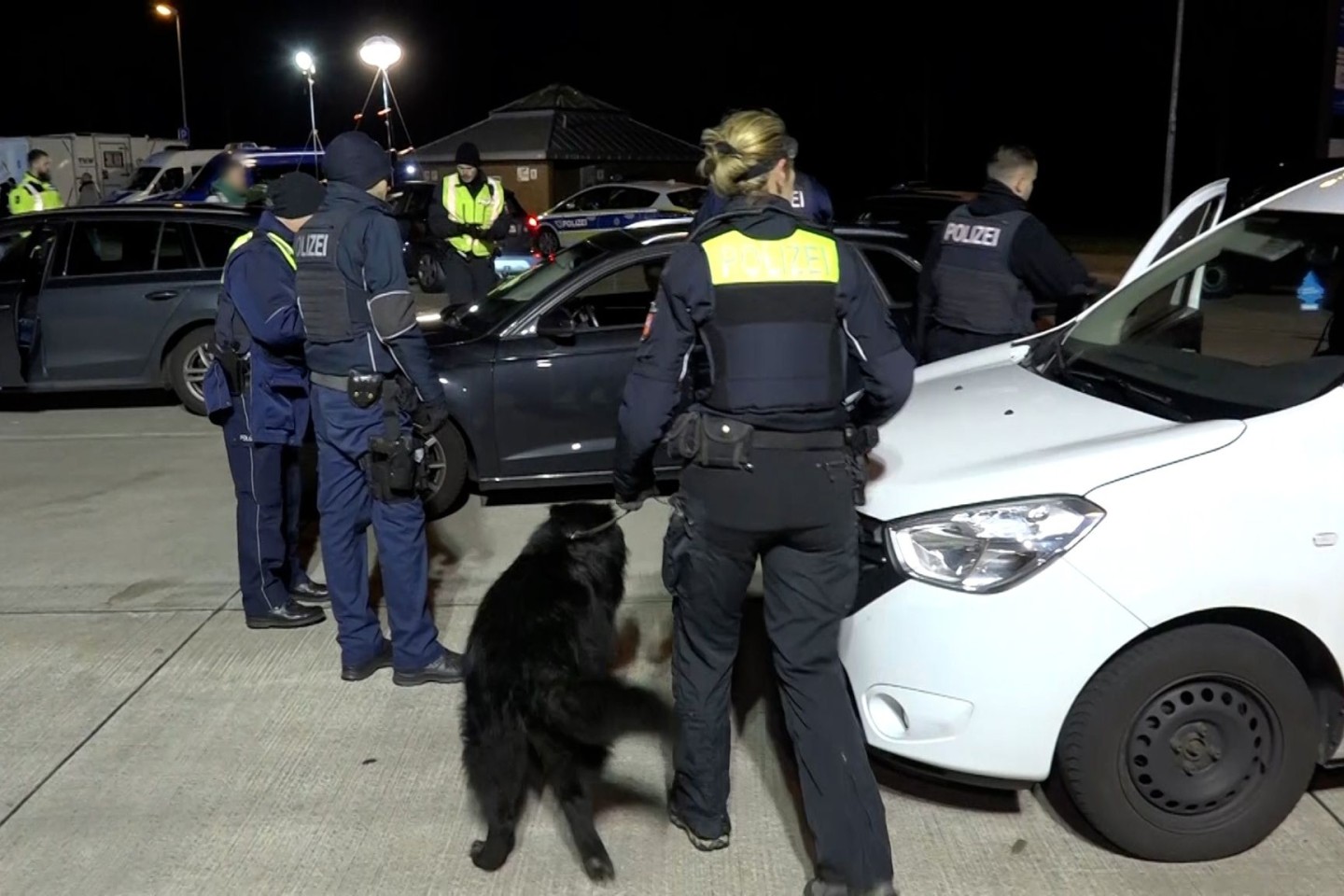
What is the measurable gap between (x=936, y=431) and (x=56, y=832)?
2.83 meters

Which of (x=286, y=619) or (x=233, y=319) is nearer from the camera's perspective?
(x=233, y=319)

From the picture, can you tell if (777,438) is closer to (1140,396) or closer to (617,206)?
(1140,396)

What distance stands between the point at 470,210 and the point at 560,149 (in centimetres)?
1742

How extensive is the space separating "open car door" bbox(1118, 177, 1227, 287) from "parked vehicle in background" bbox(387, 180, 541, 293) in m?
3.24

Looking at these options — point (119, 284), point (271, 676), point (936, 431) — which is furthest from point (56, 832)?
point (119, 284)

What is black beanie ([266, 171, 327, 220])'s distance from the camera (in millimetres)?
4758

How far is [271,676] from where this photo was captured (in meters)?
4.89

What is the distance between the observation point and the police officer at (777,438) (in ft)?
9.84

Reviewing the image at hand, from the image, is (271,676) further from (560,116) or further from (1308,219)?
(560,116)

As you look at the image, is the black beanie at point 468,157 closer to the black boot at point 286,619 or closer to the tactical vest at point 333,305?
the black boot at point 286,619

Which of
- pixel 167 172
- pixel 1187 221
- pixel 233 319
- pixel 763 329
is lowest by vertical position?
pixel 233 319

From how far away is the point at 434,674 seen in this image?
186 inches

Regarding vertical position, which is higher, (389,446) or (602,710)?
(389,446)

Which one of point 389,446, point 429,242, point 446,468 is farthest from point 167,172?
point 389,446
